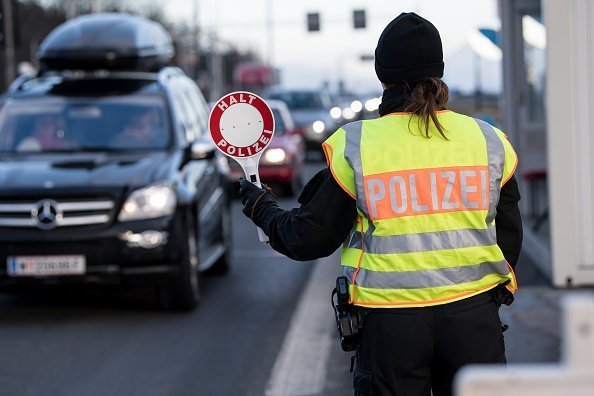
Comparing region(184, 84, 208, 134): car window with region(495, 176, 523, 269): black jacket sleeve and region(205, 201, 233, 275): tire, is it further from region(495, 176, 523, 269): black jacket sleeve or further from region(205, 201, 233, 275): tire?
region(495, 176, 523, 269): black jacket sleeve

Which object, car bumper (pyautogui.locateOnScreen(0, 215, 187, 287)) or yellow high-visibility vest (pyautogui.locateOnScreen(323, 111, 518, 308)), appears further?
car bumper (pyautogui.locateOnScreen(0, 215, 187, 287))

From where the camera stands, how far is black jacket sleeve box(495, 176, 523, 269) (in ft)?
12.5

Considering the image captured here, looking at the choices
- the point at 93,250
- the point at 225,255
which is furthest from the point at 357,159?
the point at 225,255

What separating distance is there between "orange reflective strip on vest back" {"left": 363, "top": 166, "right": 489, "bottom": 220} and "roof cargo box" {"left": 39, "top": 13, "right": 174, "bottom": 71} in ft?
25.9

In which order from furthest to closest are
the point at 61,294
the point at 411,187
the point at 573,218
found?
the point at 61,294, the point at 573,218, the point at 411,187

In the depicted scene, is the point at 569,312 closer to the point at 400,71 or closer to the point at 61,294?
the point at 400,71

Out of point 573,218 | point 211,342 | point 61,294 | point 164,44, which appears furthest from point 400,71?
point 164,44

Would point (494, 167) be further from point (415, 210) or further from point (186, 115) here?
point (186, 115)

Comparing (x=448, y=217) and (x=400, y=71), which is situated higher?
(x=400, y=71)

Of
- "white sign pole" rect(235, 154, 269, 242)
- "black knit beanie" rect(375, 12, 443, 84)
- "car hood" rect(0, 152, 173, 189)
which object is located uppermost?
"black knit beanie" rect(375, 12, 443, 84)

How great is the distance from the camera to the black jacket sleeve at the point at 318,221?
3645 millimetres

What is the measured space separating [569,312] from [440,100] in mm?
1888

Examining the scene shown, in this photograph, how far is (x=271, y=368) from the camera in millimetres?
7441

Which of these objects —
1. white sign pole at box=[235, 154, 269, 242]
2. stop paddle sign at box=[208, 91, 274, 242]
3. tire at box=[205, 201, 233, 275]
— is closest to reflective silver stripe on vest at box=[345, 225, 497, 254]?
white sign pole at box=[235, 154, 269, 242]
